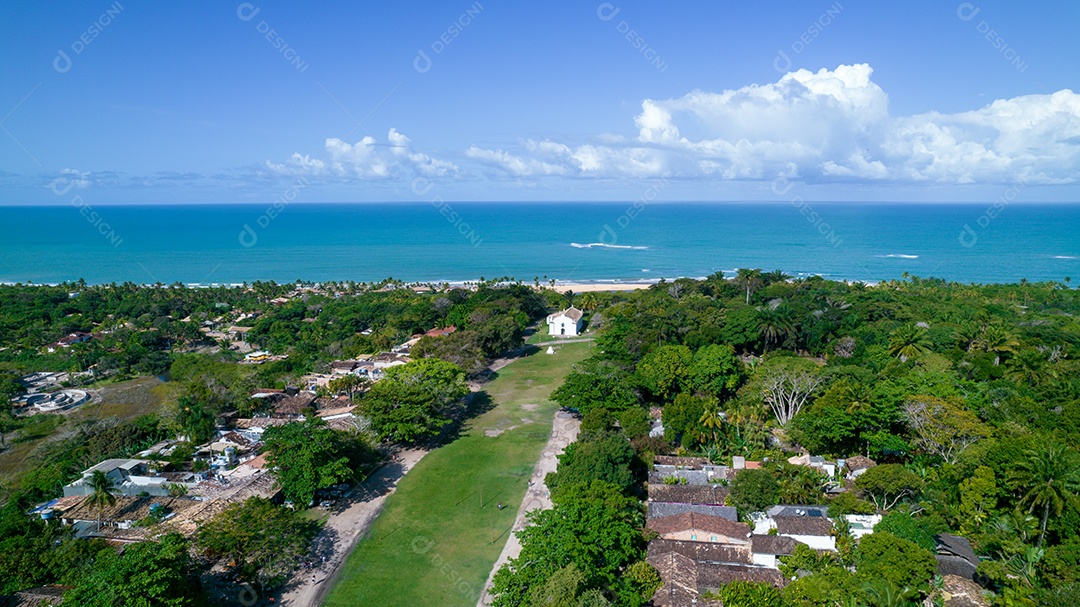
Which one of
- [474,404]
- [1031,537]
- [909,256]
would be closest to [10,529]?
[474,404]

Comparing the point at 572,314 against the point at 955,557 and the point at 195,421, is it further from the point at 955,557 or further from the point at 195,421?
the point at 955,557

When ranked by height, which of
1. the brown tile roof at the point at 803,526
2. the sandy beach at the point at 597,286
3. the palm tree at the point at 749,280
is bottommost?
the brown tile roof at the point at 803,526

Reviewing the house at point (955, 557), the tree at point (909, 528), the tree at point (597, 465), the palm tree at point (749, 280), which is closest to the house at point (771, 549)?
the tree at point (909, 528)

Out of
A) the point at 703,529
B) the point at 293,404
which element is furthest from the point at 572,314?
the point at 703,529

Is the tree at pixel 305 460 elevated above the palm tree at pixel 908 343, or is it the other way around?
the palm tree at pixel 908 343

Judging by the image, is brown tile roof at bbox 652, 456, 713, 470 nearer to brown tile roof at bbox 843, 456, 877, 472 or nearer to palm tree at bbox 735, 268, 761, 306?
brown tile roof at bbox 843, 456, 877, 472

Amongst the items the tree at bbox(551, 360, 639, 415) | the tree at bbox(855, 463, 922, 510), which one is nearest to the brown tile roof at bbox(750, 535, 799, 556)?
the tree at bbox(855, 463, 922, 510)

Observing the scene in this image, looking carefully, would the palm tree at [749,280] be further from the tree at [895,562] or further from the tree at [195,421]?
the tree at [195,421]
